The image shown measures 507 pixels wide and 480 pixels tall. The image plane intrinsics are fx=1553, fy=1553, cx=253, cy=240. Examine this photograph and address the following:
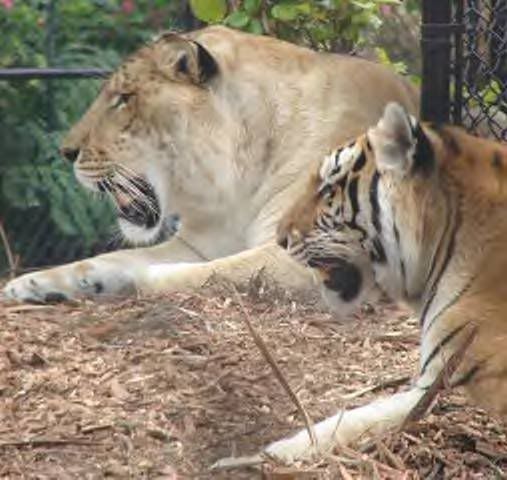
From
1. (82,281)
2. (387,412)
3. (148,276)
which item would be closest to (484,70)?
(148,276)

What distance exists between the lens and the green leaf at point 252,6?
5742 millimetres

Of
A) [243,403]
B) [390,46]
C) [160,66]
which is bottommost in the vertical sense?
[390,46]

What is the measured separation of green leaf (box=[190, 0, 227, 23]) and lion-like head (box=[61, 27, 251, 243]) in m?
0.79

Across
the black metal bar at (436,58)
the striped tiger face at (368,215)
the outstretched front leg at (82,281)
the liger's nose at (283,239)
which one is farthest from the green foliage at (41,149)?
the striped tiger face at (368,215)

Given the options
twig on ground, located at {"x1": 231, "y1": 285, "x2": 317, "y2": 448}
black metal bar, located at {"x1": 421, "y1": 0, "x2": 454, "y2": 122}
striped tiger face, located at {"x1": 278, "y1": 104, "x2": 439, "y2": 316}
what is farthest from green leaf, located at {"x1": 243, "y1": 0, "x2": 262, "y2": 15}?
twig on ground, located at {"x1": 231, "y1": 285, "x2": 317, "y2": 448}

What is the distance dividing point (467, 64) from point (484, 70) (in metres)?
0.07

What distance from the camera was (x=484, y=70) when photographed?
5.35m

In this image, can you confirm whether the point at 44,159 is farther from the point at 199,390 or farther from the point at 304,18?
the point at 199,390

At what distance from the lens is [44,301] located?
465 centimetres

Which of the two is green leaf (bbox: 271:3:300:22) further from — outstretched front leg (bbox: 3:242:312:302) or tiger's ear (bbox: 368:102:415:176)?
tiger's ear (bbox: 368:102:415:176)

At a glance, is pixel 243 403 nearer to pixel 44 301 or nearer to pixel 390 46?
pixel 44 301

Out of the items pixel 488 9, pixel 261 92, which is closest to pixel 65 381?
pixel 261 92

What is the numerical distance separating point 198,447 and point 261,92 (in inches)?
78.7

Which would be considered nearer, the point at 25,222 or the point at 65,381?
the point at 65,381
